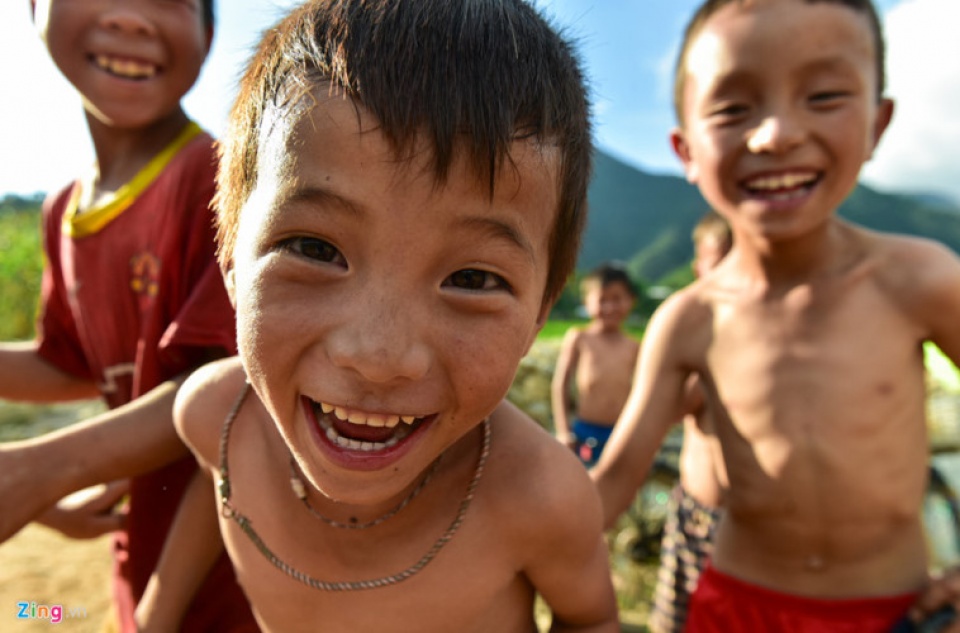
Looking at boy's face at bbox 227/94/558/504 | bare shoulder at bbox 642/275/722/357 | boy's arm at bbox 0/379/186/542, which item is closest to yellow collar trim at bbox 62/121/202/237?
boy's arm at bbox 0/379/186/542

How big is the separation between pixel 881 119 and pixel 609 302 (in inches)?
178

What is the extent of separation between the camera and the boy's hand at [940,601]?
4.80 ft

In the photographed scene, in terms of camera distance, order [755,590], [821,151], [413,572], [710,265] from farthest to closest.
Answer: [710,265] < [755,590] < [821,151] < [413,572]

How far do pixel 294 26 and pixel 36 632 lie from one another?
13.0 ft

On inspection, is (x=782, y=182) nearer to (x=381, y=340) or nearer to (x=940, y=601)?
(x=940, y=601)

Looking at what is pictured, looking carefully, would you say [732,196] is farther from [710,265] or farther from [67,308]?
[710,265]

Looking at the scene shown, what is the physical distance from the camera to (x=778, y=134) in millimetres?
1494

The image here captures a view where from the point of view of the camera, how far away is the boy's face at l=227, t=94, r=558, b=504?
2.70 feet

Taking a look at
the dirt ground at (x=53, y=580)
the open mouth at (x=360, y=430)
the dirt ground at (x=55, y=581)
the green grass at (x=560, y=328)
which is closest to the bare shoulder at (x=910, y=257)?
the open mouth at (x=360, y=430)

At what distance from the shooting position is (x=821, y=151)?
5.07 feet

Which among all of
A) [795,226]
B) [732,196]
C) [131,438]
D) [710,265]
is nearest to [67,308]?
[131,438]

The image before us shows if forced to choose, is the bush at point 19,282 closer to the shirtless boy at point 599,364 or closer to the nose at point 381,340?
the shirtless boy at point 599,364

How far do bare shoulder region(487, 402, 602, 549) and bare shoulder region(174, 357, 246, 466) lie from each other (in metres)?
0.53

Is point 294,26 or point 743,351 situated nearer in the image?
point 294,26
